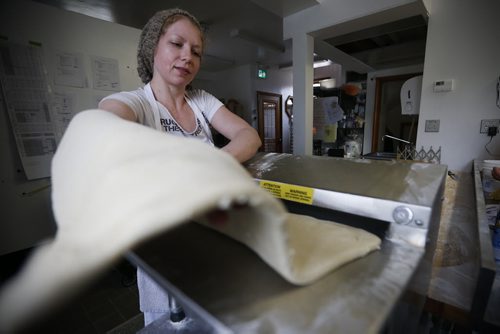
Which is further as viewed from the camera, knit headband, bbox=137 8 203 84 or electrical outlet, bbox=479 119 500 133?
electrical outlet, bbox=479 119 500 133

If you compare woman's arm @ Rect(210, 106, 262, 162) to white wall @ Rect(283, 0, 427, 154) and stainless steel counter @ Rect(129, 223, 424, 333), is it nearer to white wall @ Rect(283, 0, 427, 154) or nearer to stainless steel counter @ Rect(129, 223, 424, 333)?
stainless steel counter @ Rect(129, 223, 424, 333)

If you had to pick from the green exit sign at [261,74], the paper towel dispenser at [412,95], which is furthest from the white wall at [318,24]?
the green exit sign at [261,74]

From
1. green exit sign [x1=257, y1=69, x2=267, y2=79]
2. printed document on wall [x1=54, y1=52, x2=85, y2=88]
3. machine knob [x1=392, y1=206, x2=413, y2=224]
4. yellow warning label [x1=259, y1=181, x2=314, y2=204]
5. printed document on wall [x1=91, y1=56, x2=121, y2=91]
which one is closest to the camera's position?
machine knob [x1=392, y1=206, x2=413, y2=224]

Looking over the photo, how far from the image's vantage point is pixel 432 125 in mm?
1954

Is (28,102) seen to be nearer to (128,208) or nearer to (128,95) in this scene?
(128,95)

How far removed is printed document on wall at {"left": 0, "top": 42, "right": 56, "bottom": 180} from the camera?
4.66ft

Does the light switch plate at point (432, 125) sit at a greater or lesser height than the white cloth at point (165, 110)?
lesser

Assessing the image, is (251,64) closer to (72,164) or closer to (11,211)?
(11,211)

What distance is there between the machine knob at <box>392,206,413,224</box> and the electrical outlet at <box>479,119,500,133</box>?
2.09 meters

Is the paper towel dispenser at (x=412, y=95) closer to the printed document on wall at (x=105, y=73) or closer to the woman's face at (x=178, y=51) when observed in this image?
the woman's face at (x=178, y=51)

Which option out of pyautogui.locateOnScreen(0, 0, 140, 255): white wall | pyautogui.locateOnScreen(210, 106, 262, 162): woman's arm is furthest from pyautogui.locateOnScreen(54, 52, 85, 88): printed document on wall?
pyautogui.locateOnScreen(210, 106, 262, 162): woman's arm

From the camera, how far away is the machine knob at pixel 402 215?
Answer: 331mm

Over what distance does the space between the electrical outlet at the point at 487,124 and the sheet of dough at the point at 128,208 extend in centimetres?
218

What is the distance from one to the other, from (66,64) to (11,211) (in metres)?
1.00
